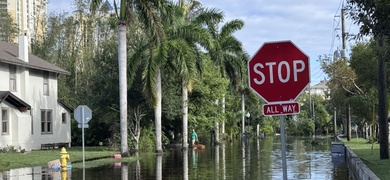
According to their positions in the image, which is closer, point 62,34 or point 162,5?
point 162,5

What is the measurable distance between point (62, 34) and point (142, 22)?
3689 centimetres

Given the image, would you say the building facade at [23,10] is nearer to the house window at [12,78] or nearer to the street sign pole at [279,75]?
the house window at [12,78]

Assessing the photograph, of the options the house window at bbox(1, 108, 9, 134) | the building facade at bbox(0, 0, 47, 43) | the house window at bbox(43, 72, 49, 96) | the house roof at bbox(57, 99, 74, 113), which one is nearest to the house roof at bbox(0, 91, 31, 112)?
the house window at bbox(1, 108, 9, 134)

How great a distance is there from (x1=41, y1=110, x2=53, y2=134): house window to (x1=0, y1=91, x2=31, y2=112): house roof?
3.60 m

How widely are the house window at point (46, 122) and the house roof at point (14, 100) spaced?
360 cm

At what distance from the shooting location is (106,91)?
36.2 meters

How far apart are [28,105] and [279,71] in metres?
30.5

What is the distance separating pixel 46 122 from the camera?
3859 cm

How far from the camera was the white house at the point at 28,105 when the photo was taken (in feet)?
110

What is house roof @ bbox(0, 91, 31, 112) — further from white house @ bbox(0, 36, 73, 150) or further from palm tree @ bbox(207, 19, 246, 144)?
palm tree @ bbox(207, 19, 246, 144)

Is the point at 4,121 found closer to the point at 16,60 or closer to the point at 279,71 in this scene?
the point at 16,60

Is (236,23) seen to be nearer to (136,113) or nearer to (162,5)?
(136,113)

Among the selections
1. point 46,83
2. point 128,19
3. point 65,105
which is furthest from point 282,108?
point 65,105

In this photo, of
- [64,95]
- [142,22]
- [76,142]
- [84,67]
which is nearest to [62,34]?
[84,67]
